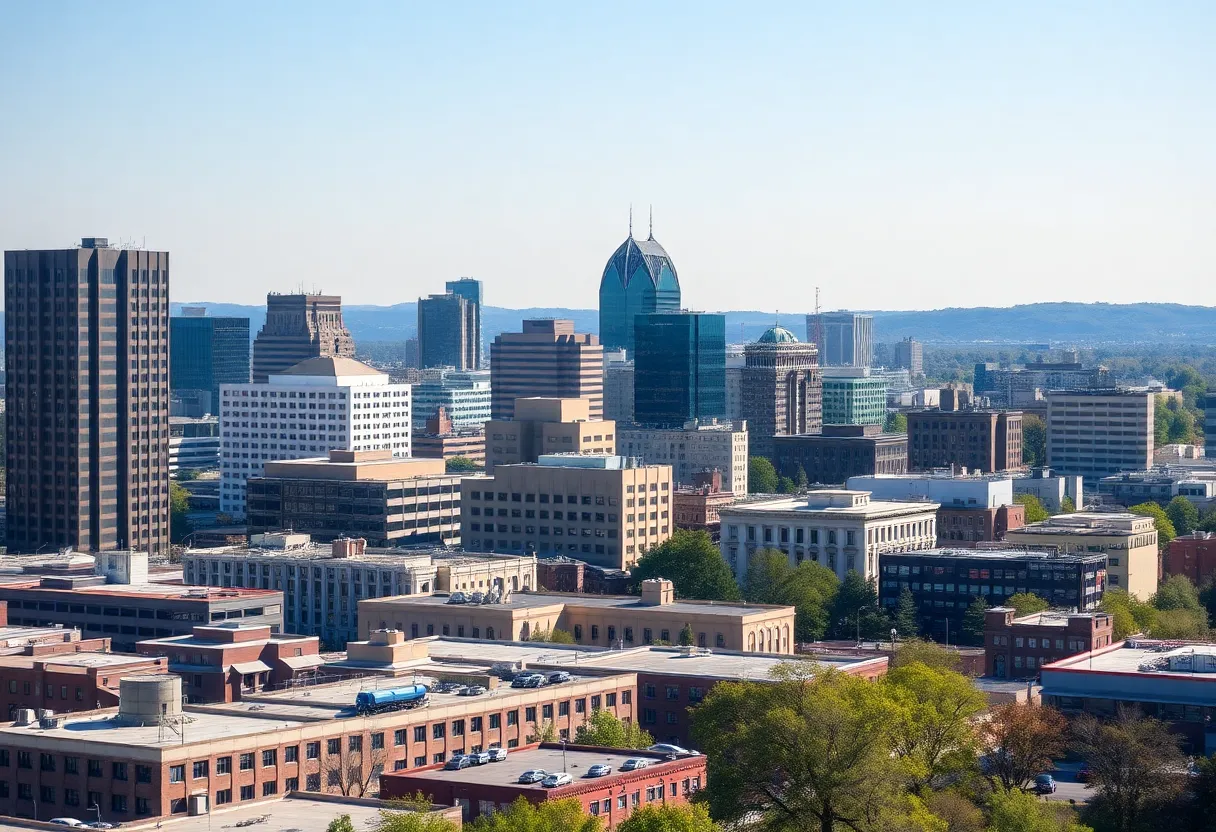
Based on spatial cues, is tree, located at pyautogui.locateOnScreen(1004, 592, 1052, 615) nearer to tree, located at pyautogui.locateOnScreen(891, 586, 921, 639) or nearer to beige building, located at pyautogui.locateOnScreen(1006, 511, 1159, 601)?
tree, located at pyautogui.locateOnScreen(891, 586, 921, 639)

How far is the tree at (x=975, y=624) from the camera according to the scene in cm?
16500

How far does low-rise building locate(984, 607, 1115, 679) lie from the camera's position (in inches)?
5610

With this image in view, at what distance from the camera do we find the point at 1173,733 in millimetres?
117188

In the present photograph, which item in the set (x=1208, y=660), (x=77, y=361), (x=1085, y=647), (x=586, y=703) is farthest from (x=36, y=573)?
(x=1208, y=660)

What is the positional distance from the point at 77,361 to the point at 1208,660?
11181cm

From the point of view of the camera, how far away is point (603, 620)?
149 m

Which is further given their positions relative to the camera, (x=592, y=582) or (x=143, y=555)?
(x=592, y=582)

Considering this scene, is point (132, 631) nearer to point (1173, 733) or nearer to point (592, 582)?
point (592, 582)

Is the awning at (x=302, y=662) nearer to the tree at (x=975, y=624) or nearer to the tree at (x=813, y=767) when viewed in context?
the tree at (x=813, y=767)

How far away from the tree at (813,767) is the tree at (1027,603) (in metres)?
74.1

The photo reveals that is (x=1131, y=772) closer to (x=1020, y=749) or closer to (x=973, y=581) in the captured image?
(x=1020, y=749)

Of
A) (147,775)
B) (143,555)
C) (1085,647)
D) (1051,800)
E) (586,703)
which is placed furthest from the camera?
(143,555)

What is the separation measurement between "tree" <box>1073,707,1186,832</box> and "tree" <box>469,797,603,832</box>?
83.1ft

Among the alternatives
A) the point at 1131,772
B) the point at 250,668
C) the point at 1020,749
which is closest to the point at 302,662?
the point at 250,668
